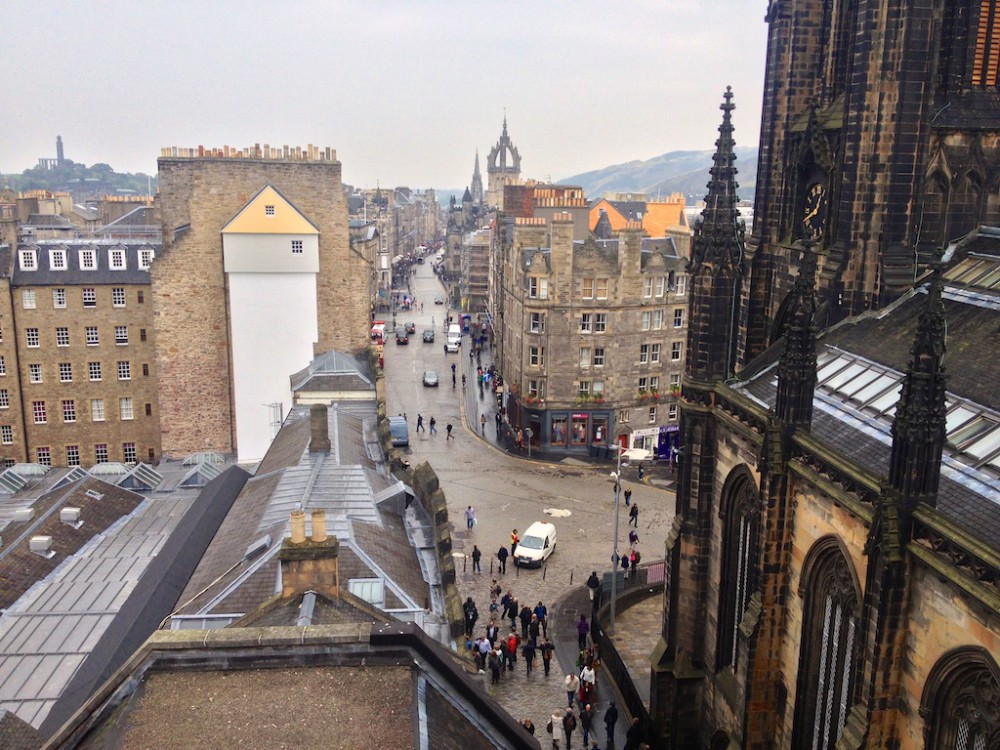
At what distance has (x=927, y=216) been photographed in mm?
21062

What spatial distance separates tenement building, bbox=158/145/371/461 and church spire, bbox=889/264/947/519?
35.3m

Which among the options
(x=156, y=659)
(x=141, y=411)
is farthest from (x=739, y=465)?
(x=141, y=411)

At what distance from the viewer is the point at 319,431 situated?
27.6 m

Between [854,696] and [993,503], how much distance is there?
399cm

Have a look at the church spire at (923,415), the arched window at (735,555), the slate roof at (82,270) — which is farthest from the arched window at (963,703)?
the slate roof at (82,270)

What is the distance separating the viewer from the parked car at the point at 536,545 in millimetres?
35219

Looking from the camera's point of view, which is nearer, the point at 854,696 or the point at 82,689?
the point at 854,696

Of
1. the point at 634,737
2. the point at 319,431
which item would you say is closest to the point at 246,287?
the point at 319,431

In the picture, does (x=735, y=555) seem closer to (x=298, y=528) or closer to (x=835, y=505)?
(x=835, y=505)

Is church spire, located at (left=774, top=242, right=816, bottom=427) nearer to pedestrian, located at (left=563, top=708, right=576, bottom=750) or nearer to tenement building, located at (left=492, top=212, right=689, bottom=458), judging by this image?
pedestrian, located at (left=563, top=708, right=576, bottom=750)

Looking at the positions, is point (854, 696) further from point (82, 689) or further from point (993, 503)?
point (82, 689)

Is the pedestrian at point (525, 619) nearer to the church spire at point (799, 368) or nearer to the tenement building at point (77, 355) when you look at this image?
the church spire at point (799, 368)

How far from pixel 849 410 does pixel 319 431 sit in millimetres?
15816

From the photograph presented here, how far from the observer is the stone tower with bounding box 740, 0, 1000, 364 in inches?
792
